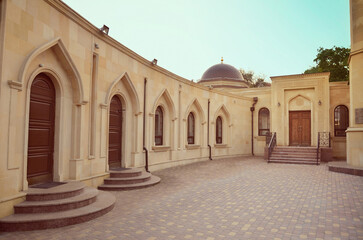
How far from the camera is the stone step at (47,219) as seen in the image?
4.42m

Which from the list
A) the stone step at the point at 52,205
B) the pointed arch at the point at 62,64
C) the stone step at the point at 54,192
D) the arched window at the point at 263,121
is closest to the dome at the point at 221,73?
the arched window at the point at 263,121

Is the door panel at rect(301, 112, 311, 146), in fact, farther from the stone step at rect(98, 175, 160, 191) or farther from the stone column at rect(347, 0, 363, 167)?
the stone step at rect(98, 175, 160, 191)

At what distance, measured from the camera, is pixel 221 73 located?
2388 centimetres

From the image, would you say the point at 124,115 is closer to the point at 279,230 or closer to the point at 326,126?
the point at 279,230

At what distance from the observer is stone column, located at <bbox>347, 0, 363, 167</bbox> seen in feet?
36.3

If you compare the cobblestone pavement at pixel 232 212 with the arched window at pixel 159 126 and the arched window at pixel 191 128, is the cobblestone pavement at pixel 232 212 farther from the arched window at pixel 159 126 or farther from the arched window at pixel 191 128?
the arched window at pixel 191 128

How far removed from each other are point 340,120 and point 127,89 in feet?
45.1

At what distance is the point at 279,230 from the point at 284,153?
38.0ft

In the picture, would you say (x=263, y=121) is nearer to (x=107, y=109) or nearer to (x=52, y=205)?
(x=107, y=109)

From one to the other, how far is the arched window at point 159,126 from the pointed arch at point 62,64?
5.24 meters

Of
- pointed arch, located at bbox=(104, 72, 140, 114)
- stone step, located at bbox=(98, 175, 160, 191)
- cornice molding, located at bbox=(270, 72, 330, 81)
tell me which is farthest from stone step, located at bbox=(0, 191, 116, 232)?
cornice molding, located at bbox=(270, 72, 330, 81)

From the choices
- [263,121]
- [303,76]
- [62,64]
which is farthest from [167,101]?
[303,76]

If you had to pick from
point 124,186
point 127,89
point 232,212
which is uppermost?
point 127,89

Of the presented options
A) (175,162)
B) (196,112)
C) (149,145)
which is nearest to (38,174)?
(149,145)
